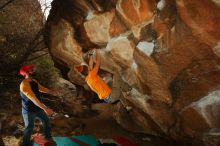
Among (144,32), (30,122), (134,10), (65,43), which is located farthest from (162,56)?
(65,43)

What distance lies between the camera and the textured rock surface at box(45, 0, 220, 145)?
664 centimetres

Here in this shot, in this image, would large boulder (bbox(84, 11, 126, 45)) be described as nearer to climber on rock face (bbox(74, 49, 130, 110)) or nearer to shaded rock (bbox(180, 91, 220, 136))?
climber on rock face (bbox(74, 49, 130, 110))

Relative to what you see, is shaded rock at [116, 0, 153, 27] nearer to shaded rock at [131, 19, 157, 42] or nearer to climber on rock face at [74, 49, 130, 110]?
shaded rock at [131, 19, 157, 42]

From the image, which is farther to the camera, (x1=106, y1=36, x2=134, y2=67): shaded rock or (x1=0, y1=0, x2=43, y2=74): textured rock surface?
(x1=0, y1=0, x2=43, y2=74): textured rock surface

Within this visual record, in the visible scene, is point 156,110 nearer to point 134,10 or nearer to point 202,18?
point 134,10

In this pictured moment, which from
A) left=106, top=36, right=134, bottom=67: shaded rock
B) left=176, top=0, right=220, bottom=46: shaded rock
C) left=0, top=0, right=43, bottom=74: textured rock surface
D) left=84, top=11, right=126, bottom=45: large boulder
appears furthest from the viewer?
left=0, top=0, right=43, bottom=74: textured rock surface

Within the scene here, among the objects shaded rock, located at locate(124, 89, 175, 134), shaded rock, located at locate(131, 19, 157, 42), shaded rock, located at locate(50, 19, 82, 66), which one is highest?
shaded rock, located at locate(131, 19, 157, 42)

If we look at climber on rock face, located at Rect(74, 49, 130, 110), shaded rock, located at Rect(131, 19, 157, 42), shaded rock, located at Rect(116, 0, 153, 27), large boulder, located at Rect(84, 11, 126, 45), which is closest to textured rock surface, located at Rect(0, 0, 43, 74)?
large boulder, located at Rect(84, 11, 126, 45)

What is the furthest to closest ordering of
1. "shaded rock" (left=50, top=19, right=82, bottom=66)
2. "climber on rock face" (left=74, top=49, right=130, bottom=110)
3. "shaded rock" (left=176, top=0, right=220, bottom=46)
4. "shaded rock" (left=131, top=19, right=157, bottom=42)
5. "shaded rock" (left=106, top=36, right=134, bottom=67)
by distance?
1. "shaded rock" (left=50, top=19, right=82, bottom=66)
2. "shaded rock" (left=106, top=36, right=134, bottom=67)
3. "climber on rock face" (left=74, top=49, right=130, bottom=110)
4. "shaded rock" (left=131, top=19, right=157, bottom=42)
5. "shaded rock" (left=176, top=0, right=220, bottom=46)

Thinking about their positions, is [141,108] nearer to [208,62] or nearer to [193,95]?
[193,95]

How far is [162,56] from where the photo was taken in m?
7.53

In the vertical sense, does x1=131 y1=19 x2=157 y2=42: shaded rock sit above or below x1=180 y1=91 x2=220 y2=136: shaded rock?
above

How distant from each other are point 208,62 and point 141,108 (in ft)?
10.7

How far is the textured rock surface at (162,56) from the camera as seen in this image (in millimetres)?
6637
